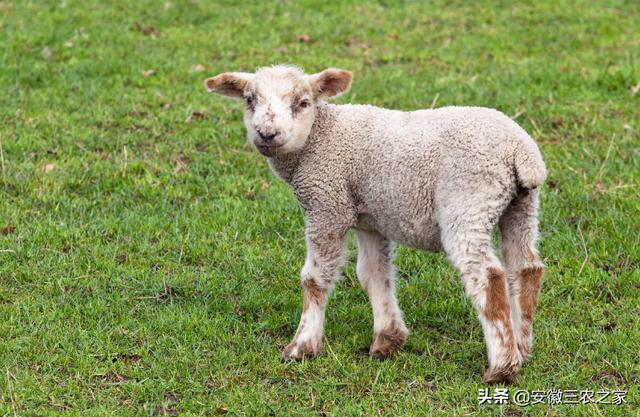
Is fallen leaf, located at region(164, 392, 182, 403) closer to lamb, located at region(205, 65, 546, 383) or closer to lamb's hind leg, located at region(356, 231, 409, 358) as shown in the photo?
lamb, located at region(205, 65, 546, 383)

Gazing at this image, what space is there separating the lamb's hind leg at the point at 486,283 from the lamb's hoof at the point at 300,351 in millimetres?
1122

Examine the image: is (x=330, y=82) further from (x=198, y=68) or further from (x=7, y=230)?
(x=198, y=68)

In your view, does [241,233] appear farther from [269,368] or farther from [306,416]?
[306,416]

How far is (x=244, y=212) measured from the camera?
332 inches

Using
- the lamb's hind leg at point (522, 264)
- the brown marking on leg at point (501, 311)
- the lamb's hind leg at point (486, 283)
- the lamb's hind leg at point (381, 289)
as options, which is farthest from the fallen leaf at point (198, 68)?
the brown marking on leg at point (501, 311)

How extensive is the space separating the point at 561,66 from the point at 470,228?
6116 millimetres

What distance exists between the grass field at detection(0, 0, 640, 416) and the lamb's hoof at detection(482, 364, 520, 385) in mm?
125

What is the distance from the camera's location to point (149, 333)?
6.62m

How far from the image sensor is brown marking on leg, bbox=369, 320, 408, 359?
6.48 meters

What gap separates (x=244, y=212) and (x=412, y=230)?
2.61 metres

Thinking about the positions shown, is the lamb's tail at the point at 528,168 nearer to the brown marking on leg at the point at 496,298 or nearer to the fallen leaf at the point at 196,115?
the brown marking on leg at the point at 496,298

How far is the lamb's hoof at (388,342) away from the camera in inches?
255

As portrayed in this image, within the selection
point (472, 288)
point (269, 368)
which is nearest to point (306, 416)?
point (269, 368)

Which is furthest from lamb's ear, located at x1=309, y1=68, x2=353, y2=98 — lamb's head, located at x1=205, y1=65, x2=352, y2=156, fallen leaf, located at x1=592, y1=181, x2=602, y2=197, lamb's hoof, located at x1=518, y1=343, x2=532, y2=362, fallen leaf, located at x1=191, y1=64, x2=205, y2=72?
fallen leaf, located at x1=191, y1=64, x2=205, y2=72
